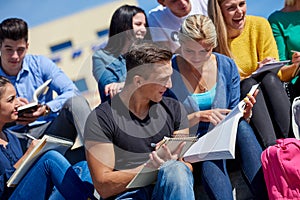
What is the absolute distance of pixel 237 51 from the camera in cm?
380

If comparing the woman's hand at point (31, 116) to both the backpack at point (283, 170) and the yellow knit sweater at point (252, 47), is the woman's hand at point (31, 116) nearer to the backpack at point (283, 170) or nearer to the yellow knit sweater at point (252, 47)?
the yellow knit sweater at point (252, 47)

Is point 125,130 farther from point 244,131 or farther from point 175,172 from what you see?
point 244,131

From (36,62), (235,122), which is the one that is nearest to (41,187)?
(235,122)

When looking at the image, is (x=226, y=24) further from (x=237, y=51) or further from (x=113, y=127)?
(x=113, y=127)

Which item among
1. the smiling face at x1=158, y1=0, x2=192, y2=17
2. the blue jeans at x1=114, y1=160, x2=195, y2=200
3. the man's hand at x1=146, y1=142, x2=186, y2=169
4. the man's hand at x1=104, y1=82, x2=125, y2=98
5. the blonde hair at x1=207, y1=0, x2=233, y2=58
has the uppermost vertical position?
the smiling face at x1=158, y1=0, x2=192, y2=17

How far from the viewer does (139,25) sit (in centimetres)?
390

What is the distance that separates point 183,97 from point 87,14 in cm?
Answer: 2474

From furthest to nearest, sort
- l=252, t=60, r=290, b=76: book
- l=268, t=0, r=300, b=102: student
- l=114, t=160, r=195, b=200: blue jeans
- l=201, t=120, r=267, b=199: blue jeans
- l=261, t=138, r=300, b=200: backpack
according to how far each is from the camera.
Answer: l=268, t=0, r=300, b=102: student, l=252, t=60, r=290, b=76: book, l=201, t=120, r=267, b=199: blue jeans, l=261, t=138, r=300, b=200: backpack, l=114, t=160, r=195, b=200: blue jeans

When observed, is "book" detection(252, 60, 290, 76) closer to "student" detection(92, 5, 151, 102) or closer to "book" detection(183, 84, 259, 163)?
"book" detection(183, 84, 259, 163)

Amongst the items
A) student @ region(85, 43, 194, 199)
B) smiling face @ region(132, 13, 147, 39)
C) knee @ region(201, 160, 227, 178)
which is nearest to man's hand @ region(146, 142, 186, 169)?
student @ region(85, 43, 194, 199)

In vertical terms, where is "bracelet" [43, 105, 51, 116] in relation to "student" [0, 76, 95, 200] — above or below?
above

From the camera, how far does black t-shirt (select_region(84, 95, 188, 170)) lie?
2.88 meters

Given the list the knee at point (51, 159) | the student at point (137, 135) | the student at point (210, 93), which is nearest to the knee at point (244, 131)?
the student at point (210, 93)

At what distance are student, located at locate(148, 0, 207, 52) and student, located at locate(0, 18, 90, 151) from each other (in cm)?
76
